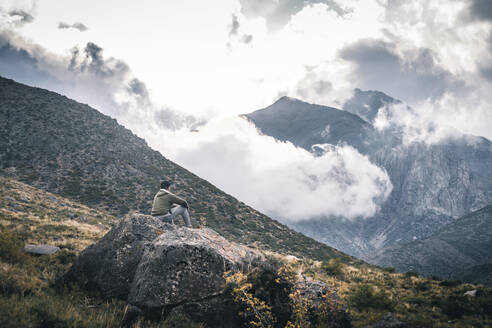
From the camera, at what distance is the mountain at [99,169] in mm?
38750

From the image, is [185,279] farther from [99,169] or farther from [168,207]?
[99,169]

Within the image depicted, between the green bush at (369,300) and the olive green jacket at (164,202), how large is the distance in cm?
881

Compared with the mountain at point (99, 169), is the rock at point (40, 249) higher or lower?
lower

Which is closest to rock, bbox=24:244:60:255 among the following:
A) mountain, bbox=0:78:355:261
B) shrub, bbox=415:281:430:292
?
shrub, bbox=415:281:430:292

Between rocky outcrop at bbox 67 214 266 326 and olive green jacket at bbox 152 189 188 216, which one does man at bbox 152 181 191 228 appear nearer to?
olive green jacket at bbox 152 189 188 216

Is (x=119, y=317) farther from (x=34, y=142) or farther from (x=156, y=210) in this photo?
(x=34, y=142)

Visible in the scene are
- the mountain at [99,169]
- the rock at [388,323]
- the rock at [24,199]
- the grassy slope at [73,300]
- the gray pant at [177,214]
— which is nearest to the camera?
the grassy slope at [73,300]

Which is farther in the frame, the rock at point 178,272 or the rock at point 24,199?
the rock at point 24,199

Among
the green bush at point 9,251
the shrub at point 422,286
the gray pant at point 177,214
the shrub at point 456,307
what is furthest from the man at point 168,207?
the shrub at point 422,286

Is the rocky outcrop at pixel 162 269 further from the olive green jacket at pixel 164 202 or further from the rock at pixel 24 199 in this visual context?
the rock at pixel 24 199

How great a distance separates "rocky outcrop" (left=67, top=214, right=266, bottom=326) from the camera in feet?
22.4

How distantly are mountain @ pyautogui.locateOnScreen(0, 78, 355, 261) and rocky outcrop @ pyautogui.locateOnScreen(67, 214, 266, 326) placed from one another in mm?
27096

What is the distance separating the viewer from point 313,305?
7824mm

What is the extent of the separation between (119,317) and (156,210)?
18.3 ft
